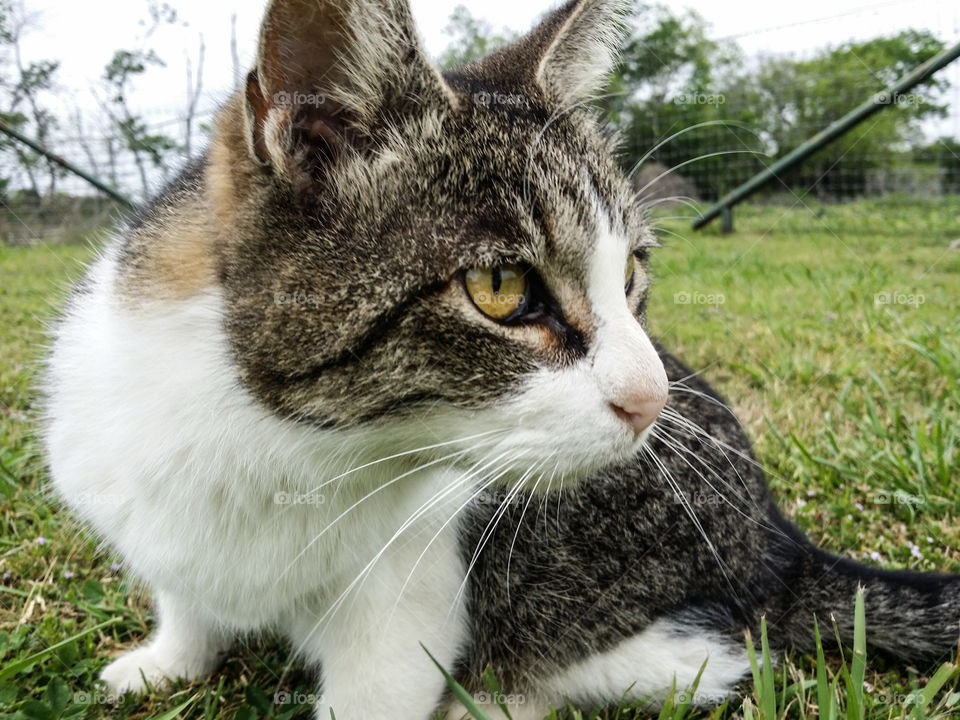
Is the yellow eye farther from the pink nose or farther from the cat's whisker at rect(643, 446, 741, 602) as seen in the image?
the cat's whisker at rect(643, 446, 741, 602)

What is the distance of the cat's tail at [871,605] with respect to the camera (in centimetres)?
186

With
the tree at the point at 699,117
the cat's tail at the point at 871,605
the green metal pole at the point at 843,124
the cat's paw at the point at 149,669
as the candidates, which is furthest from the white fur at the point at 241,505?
the tree at the point at 699,117

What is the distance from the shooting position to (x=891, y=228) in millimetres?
8625

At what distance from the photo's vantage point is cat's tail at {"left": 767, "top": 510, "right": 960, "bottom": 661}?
1861 mm

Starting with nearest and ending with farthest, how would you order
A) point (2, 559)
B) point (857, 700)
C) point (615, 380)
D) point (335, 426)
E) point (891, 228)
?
point (615, 380) < point (335, 426) < point (857, 700) < point (2, 559) < point (891, 228)

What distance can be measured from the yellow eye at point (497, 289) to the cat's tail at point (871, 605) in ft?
4.19

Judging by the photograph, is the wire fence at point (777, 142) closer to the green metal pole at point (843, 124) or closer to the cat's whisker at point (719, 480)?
the green metal pole at point (843, 124)

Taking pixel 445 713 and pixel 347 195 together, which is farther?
pixel 445 713

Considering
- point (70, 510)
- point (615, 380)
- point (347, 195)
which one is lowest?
point (70, 510)

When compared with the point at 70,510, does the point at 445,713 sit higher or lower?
lower

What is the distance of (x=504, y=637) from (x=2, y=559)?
168 centimetres

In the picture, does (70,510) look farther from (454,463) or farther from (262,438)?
(454,463)

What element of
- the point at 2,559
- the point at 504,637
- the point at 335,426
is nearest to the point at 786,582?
the point at 504,637

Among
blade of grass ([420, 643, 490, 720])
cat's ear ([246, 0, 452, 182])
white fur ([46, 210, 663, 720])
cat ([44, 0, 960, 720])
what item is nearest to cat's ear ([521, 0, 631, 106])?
cat ([44, 0, 960, 720])
